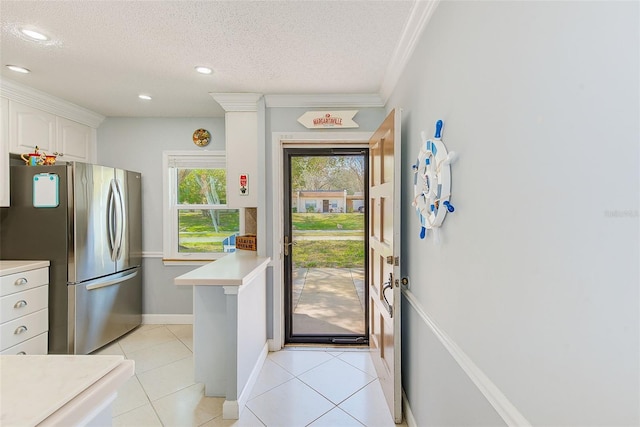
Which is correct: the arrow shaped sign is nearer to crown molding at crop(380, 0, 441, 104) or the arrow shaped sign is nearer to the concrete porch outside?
crown molding at crop(380, 0, 441, 104)

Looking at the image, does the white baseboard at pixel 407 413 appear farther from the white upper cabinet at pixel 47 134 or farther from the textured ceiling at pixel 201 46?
the white upper cabinet at pixel 47 134

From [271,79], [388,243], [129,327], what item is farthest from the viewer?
[129,327]

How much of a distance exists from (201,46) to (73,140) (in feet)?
7.46

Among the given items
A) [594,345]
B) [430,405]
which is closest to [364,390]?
[430,405]

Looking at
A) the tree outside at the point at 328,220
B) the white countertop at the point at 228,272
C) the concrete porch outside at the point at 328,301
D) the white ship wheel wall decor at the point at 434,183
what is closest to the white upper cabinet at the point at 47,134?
the white countertop at the point at 228,272

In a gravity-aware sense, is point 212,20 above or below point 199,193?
above

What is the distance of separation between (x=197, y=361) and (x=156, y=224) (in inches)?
77.7

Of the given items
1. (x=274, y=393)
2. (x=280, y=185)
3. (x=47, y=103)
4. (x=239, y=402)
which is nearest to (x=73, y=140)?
(x=47, y=103)

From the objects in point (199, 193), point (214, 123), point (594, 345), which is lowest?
point (594, 345)

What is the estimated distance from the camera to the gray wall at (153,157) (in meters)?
3.41

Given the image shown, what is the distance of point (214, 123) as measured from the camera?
3416 mm

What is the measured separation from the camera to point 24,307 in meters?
2.33

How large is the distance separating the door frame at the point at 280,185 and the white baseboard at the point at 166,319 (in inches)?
50.3

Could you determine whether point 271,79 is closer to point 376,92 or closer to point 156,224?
point 376,92
